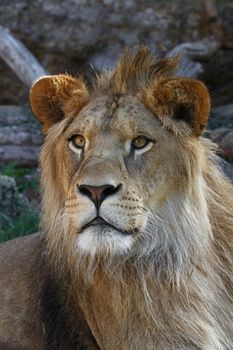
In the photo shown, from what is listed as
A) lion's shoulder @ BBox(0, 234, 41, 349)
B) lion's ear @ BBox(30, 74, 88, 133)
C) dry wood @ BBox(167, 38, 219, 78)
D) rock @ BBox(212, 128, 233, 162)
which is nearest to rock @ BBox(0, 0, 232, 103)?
dry wood @ BBox(167, 38, 219, 78)

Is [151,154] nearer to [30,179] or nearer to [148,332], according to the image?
[148,332]

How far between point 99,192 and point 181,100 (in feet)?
2.13

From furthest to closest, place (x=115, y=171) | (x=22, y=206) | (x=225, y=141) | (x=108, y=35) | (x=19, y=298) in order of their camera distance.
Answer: (x=108, y=35) → (x=22, y=206) → (x=225, y=141) → (x=19, y=298) → (x=115, y=171)

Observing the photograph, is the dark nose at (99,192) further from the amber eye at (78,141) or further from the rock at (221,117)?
the rock at (221,117)

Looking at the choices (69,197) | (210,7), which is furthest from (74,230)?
(210,7)

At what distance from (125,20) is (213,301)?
507 centimetres

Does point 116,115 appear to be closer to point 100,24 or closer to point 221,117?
point 221,117

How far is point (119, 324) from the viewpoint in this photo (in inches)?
201

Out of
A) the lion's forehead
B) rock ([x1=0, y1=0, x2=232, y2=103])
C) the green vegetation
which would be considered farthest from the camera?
rock ([x1=0, y1=0, x2=232, y2=103])

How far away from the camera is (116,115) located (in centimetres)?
496

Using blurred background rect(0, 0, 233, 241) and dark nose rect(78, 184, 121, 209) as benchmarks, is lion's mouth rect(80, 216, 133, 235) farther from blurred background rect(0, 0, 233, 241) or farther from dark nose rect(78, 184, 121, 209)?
blurred background rect(0, 0, 233, 241)

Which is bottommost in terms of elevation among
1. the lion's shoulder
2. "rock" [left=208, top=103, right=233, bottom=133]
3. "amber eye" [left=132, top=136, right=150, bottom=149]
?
the lion's shoulder

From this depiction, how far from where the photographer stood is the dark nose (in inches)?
180

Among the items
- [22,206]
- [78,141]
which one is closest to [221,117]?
[22,206]
